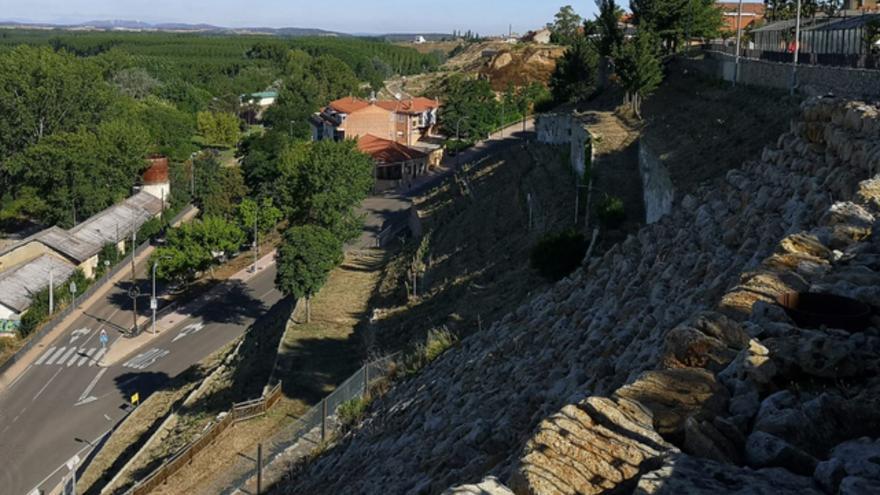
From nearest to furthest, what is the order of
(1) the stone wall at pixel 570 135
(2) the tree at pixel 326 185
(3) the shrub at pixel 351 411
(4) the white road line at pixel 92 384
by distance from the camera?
(3) the shrub at pixel 351 411, (4) the white road line at pixel 92 384, (1) the stone wall at pixel 570 135, (2) the tree at pixel 326 185

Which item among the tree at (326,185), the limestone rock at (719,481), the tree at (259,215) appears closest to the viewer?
the limestone rock at (719,481)

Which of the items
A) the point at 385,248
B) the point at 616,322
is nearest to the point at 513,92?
the point at 385,248

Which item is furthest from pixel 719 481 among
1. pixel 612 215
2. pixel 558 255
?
pixel 612 215

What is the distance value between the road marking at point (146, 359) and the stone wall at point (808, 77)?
22905mm

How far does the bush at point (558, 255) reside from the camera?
1961cm

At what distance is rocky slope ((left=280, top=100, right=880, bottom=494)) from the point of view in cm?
593

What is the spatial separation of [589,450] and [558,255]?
45.6 feet

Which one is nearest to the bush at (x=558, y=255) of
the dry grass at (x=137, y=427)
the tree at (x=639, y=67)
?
the dry grass at (x=137, y=427)

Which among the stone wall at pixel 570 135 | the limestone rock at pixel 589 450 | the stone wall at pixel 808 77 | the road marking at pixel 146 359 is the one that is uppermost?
the stone wall at pixel 808 77

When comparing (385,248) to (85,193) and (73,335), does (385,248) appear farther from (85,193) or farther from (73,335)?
(85,193)

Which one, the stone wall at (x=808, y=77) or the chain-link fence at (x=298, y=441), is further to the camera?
the stone wall at (x=808, y=77)

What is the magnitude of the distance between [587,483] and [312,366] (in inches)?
809

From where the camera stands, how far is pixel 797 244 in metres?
9.58

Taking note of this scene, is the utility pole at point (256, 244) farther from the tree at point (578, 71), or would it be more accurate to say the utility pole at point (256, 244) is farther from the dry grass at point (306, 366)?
the tree at point (578, 71)
